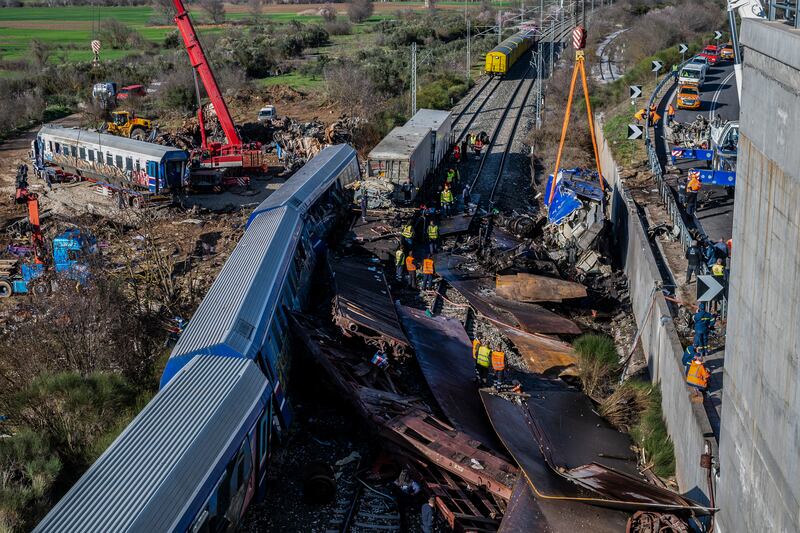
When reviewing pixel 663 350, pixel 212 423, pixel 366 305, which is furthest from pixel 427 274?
pixel 212 423

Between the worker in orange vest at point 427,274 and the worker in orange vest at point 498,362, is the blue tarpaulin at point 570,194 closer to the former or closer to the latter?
the worker in orange vest at point 427,274

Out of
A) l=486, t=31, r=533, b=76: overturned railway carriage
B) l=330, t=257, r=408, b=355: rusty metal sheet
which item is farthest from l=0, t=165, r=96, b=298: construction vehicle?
l=486, t=31, r=533, b=76: overturned railway carriage

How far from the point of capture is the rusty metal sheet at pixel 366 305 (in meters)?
16.4

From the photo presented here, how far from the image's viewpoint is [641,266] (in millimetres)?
19625

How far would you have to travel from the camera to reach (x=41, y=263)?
22.4 meters

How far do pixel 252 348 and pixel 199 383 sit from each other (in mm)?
1745

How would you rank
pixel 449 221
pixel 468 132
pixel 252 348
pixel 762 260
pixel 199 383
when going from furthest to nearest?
1. pixel 468 132
2. pixel 449 221
3. pixel 252 348
4. pixel 199 383
5. pixel 762 260

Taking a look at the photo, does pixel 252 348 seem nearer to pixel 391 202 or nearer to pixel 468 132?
pixel 391 202

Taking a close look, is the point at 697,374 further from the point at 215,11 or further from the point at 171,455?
the point at 215,11

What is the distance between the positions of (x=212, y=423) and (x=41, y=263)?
14106mm

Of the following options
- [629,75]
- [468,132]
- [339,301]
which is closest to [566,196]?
[339,301]

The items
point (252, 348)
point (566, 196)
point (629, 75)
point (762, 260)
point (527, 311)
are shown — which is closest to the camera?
point (762, 260)

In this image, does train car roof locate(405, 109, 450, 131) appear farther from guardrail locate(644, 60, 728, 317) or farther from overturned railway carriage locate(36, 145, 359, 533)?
overturned railway carriage locate(36, 145, 359, 533)

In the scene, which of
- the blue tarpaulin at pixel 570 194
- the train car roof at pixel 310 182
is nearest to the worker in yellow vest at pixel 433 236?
the train car roof at pixel 310 182
